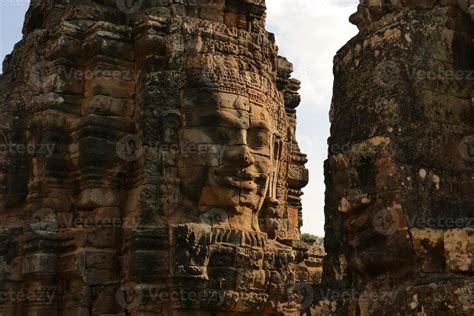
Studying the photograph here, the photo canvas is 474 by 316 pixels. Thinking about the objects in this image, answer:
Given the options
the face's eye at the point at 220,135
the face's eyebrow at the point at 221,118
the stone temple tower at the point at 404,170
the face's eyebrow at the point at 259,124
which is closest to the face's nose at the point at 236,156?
the face's eye at the point at 220,135

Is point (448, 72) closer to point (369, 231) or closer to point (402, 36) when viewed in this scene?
point (402, 36)

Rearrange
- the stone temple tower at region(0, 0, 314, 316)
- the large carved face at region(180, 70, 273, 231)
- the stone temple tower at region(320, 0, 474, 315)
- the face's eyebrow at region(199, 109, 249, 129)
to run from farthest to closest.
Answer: the face's eyebrow at region(199, 109, 249, 129), the large carved face at region(180, 70, 273, 231), the stone temple tower at region(0, 0, 314, 316), the stone temple tower at region(320, 0, 474, 315)

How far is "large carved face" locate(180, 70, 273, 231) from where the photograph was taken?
12969 millimetres

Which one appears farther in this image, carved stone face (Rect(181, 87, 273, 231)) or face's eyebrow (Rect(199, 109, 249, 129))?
face's eyebrow (Rect(199, 109, 249, 129))

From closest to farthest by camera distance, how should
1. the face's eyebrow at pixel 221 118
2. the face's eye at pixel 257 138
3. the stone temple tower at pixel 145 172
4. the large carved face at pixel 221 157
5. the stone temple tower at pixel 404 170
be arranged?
1. the stone temple tower at pixel 404 170
2. the stone temple tower at pixel 145 172
3. the large carved face at pixel 221 157
4. the face's eyebrow at pixel 221 118
5. the face's eye at pixel 257 138

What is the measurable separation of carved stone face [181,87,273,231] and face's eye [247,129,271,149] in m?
0.04

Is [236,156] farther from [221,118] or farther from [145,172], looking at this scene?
[145,172]

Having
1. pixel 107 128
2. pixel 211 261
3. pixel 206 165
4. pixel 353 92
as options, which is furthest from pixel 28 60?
pixel 353 92

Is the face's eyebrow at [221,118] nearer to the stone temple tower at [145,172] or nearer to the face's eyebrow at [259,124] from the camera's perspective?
the stone temple tower at [145,172]

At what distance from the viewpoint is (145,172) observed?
1280 centimetres

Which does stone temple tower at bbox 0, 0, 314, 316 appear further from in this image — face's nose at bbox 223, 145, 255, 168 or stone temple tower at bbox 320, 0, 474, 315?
stone temple tower at bbox 320, 0, 474, 315

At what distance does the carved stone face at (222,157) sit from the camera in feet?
42.5

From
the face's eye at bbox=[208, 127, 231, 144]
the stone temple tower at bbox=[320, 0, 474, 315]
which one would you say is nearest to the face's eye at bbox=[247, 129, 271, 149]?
the face's eye at bbox=[208, 127, 231, 144]

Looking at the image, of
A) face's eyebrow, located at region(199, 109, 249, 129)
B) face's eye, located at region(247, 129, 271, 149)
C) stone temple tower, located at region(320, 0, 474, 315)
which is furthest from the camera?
face's eye, located at region(247, 129, 271, 149)
